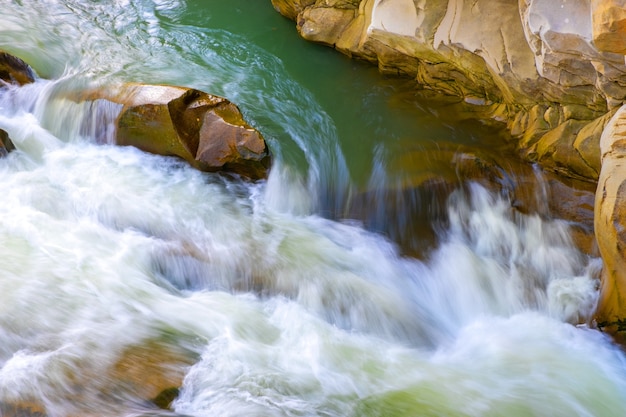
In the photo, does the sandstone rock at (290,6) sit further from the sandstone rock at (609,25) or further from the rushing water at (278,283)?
the sandstone rock at (609,25)

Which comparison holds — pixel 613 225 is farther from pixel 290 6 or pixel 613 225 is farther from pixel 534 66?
pixel 290 6

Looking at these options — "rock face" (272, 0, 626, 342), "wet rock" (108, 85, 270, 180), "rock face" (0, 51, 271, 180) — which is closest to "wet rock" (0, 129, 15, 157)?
"rock face" (0, 51, 271, 180)

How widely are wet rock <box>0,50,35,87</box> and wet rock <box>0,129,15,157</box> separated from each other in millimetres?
1175

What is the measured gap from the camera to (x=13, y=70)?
658 cm

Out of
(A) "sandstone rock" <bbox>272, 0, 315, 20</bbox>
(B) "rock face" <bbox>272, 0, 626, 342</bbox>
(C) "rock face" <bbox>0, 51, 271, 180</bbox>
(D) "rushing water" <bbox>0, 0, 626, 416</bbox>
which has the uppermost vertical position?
(A) "sandstone rock" <bbox>272, 0, 315, 20</bbox>

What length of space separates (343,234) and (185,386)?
2099 millimetres

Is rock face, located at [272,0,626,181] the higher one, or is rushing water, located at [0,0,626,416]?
rock face, located at [272,0,626,181]

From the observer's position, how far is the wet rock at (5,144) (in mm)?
5555

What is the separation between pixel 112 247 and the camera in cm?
461

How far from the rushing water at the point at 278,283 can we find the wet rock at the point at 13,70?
16 centimetres

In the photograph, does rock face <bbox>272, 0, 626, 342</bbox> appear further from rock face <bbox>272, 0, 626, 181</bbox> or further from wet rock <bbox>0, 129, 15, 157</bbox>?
wet rock <bbox>0, 129, 15, 157</bbox>

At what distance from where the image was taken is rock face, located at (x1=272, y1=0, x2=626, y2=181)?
4355 millimetres

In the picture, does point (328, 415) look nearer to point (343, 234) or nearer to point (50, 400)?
point (50, 400)

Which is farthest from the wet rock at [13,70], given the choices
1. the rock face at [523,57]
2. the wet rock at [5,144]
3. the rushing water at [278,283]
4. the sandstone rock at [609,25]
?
the sandstone rock at [609,25]
